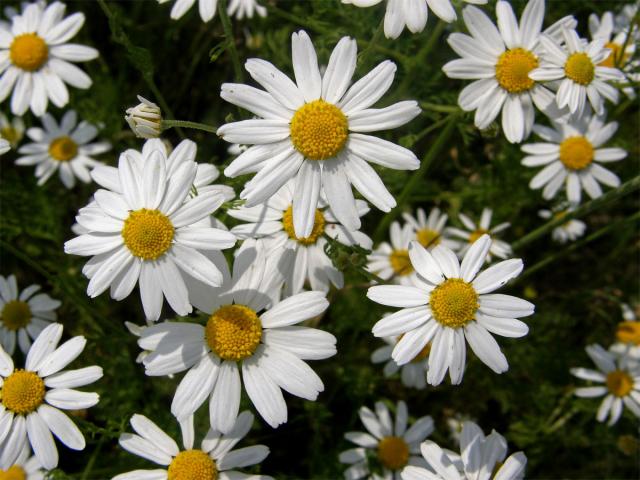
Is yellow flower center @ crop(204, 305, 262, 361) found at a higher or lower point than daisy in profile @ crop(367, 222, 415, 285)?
lower

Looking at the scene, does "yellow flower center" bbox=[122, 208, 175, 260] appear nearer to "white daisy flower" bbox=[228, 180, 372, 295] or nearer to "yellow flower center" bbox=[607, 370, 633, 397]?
"white daisy flower" bbox=[228, 180, 372, 295]

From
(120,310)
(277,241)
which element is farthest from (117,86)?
(277,241)

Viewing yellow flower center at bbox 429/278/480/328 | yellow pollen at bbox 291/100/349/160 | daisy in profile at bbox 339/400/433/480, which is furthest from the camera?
daisy in profile at bbox 339/400/433/480

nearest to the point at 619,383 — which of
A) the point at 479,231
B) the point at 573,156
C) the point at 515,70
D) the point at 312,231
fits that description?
the point at 479,231

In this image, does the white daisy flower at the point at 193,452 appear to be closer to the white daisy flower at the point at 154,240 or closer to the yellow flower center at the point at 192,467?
the yellow flower center at the point at 192,467

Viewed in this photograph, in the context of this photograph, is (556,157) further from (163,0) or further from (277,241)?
(163,0)

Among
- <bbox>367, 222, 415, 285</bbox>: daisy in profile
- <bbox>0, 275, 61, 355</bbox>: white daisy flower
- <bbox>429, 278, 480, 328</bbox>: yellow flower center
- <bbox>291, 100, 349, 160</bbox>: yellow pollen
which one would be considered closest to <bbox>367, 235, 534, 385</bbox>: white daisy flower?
<bbox>429, 278, 480, 328</bbox>: yellow flower center
